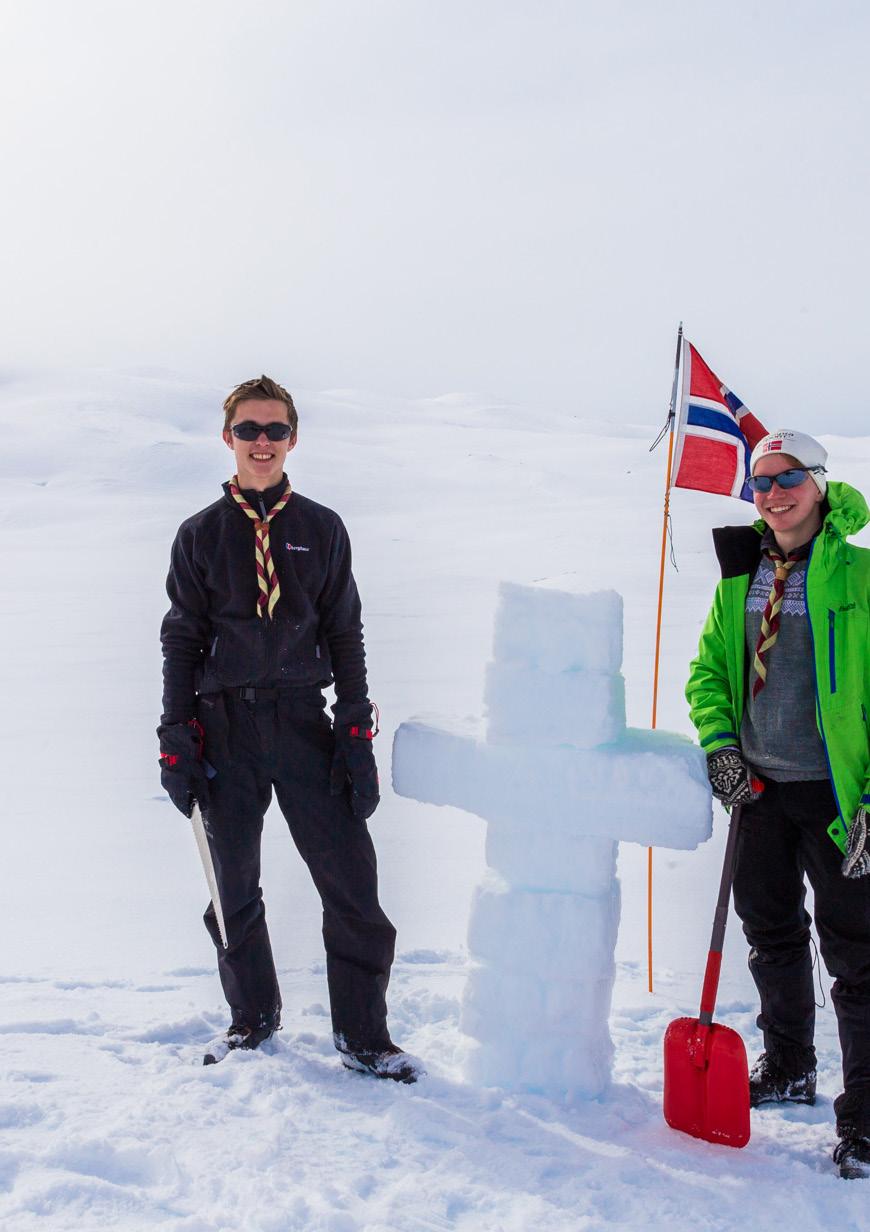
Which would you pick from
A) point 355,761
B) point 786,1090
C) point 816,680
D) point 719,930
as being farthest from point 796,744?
point 355,761

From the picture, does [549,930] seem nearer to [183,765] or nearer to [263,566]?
[183,765]

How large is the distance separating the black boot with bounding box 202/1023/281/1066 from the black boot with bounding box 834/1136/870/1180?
1.67 meters

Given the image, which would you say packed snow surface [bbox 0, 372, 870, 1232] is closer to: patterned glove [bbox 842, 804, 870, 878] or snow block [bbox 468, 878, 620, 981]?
snow block [bbox 468, 878, 620, 981]

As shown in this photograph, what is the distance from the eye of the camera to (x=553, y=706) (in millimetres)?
2947

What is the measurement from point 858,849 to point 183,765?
1.87 meters

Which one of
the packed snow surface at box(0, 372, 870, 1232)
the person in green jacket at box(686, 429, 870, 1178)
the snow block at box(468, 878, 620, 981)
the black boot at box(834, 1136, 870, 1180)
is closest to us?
the packed snow surface at box(0, 372, 870, 1232)

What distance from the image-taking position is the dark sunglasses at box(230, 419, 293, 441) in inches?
122

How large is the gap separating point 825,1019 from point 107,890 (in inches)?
114

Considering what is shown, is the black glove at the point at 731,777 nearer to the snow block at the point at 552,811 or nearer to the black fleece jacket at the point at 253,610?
the snow block at the point at 552,811

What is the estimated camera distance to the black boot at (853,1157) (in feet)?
8.78

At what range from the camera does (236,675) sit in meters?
3.11

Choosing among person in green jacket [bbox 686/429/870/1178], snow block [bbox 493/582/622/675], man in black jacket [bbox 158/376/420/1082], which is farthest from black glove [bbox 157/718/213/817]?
person in green jacket [bbox 686/429/870/1178]

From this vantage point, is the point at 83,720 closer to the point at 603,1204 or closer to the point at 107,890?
the point at 107,890

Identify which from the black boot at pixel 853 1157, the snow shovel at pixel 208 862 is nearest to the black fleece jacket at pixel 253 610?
the snow shovel at pixel 208 862
